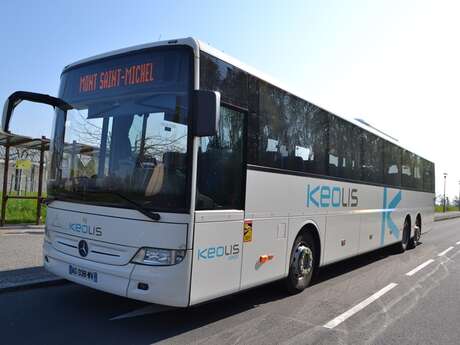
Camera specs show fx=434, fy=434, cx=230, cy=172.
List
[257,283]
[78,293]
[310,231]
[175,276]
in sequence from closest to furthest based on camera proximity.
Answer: [175,276] → [257,283] → [78,293] → [310,231]

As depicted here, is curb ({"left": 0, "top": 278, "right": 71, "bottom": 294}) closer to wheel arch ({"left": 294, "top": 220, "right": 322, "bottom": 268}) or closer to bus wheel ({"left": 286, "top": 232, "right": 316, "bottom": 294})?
Answer: bus wheel ({"left": 286, "top": 232, "right": 316, "bottom": 294})

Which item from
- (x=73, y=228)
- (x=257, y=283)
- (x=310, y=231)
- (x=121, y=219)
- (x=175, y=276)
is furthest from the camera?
(x=310, y=231)

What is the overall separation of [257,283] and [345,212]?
11.5 ft

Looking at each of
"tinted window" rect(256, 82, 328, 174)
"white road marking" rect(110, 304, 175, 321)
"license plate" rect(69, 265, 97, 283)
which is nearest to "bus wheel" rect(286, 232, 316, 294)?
"tinted window" rect(256, 82, 328, 174)

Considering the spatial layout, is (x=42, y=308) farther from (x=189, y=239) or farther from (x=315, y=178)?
(x=315, y=178)

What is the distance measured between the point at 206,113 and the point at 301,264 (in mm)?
3659

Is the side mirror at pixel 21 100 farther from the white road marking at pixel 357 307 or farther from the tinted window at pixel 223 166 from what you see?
the white road marking at pixel 357 307

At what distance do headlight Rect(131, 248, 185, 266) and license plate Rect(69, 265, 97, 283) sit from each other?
2.22ft

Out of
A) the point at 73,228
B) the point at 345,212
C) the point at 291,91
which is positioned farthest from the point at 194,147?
the point at 345,212

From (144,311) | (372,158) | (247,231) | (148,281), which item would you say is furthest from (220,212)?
(372,158)

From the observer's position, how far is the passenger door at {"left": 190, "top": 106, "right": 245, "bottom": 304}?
5031 mm

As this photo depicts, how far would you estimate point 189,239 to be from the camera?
4.86 m

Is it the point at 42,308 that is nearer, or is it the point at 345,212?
the point at 42,308

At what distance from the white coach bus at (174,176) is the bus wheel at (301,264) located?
0.03 m
